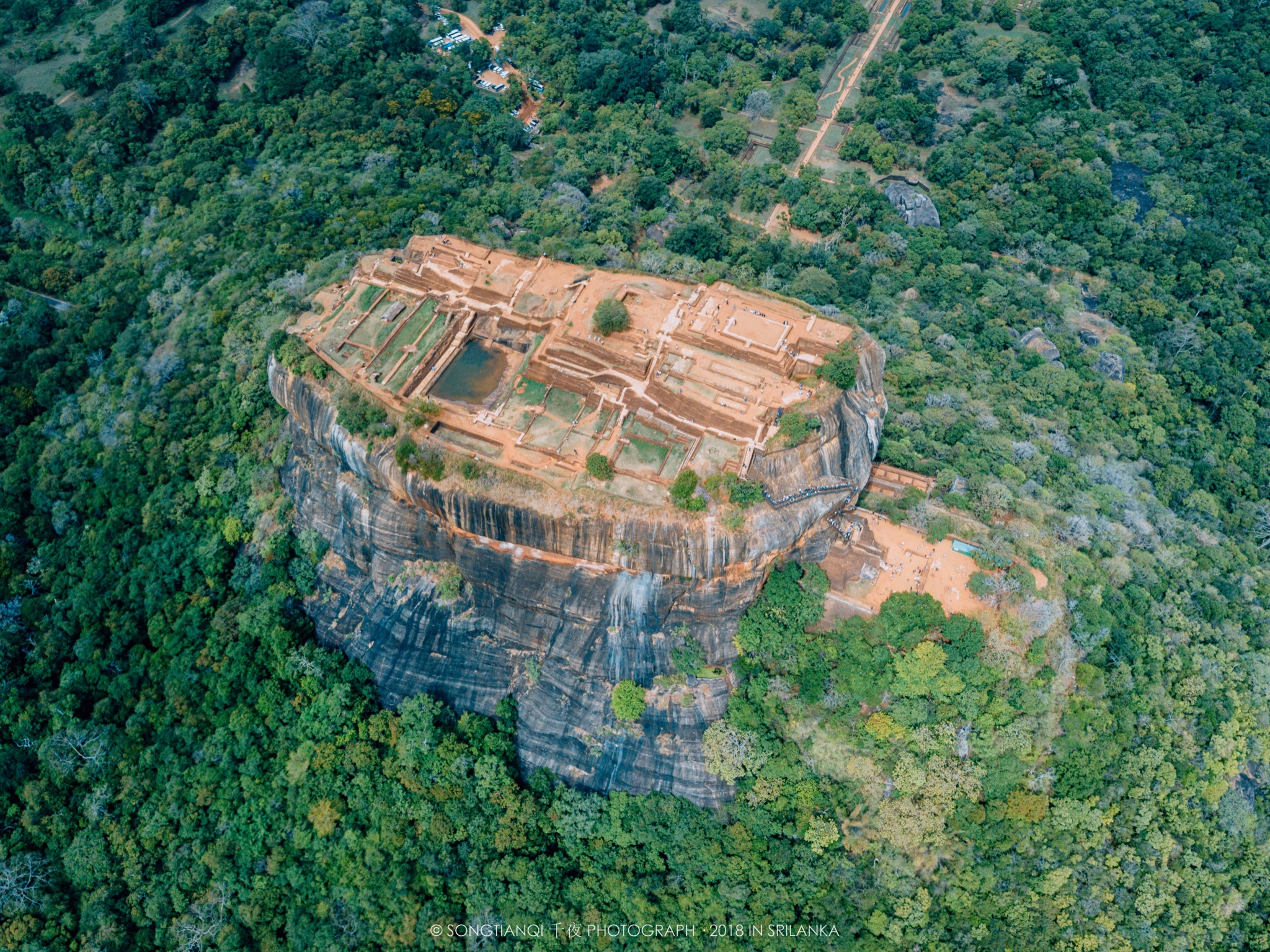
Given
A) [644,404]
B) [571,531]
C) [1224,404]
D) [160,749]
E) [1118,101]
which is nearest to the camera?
[571,531]

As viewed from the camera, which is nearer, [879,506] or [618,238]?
[879,506]

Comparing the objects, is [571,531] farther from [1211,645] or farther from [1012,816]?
[1211,645]

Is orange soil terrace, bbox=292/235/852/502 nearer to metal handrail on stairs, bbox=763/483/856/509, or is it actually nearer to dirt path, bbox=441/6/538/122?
metal handrail on stairs, bbox=763/483/856/509

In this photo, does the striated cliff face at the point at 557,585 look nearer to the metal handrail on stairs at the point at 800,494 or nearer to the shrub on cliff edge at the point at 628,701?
the metal handrail on stairs at the point at 800,494

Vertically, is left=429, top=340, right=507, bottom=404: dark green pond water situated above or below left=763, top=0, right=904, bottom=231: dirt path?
below

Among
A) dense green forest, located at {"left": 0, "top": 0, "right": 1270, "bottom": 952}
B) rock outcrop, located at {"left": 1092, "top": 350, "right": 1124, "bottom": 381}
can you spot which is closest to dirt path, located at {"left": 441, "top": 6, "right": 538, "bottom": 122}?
dense green forest, located at {"left": 0, "top": 0, "right": 1270, "bottom": 952}

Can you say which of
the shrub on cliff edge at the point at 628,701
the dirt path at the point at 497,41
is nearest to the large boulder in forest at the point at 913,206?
the dirt path at the point at 497,41

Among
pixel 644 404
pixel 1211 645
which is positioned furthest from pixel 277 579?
pixel 1211 645
